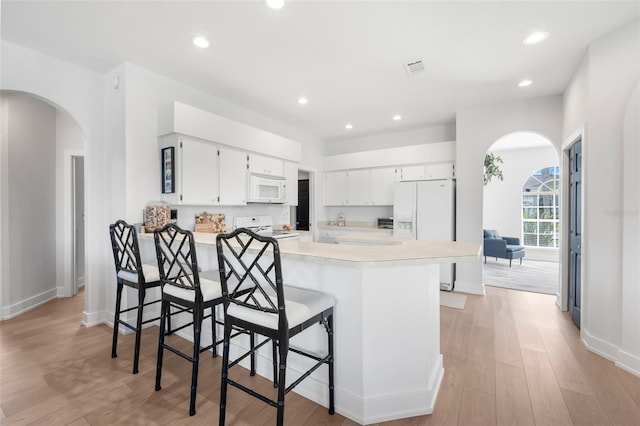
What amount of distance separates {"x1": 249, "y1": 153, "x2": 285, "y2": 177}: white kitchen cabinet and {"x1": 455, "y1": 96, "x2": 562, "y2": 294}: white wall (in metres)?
2.69

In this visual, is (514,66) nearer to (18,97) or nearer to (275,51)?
(275,51)

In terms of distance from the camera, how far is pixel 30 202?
3.49 meters

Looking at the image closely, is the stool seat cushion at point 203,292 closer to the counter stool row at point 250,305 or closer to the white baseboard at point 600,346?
the counter stool row at point 250,305

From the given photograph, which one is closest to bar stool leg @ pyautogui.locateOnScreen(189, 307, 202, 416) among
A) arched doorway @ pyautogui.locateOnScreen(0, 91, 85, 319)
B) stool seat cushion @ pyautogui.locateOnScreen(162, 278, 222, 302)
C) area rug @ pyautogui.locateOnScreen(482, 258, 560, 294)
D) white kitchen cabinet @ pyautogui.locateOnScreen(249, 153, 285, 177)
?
stool seat cushion @ pyautogui.locateOnScreen(162, 278, 222, 302)

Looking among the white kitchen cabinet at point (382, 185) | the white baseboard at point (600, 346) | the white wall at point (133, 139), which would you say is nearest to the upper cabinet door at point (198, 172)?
the white wall at point (133, 139)

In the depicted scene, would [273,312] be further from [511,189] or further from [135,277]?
[511,189]

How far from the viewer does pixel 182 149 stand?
Answer: 3.05 metres

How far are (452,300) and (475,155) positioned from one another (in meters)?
2.10

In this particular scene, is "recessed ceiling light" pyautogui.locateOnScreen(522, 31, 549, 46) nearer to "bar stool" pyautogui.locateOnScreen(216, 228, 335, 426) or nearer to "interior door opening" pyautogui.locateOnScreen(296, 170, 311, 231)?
"bar stool" pyautogui.locateOnScreen(216, 228, 335, 426)

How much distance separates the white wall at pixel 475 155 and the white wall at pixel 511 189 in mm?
4053

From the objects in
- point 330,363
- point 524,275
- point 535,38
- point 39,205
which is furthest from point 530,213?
point 39,205

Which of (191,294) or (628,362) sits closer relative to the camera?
(191,294)

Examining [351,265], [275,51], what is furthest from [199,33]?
[351,265]

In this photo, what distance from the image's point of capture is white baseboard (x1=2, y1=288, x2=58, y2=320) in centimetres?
317
